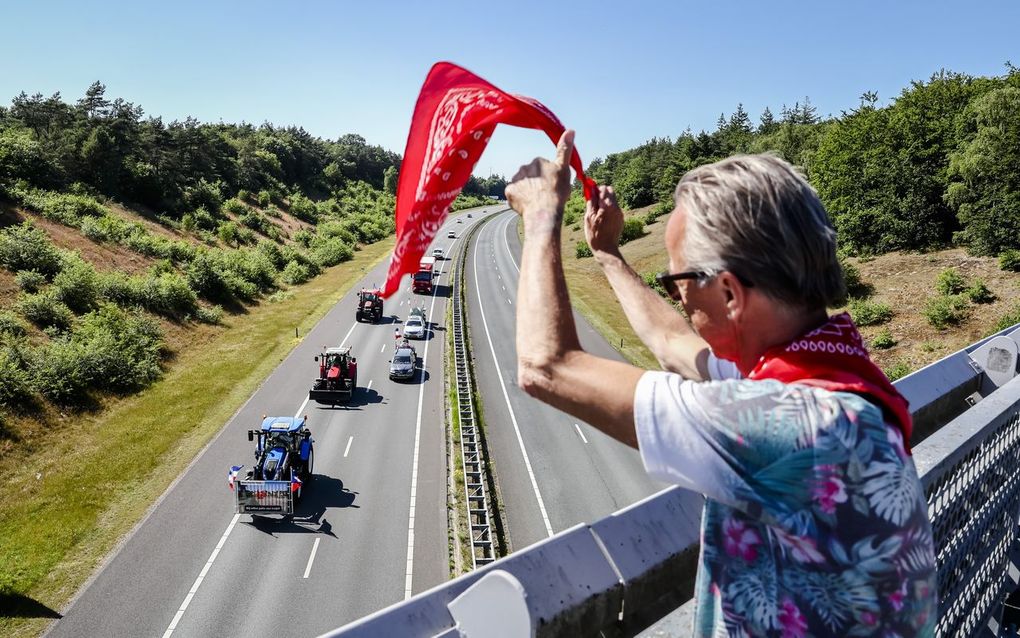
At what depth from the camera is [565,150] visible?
2549 mm

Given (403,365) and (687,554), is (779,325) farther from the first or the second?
(403,365)

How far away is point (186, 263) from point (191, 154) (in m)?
33.8

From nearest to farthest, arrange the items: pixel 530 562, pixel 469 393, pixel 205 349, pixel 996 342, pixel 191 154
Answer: pixel 530 562 < pixel 996 342 < pixel 469 393 < pixel 205 349 < pixel 191 154

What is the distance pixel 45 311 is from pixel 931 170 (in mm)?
56675

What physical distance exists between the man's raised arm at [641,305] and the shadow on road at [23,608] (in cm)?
1971

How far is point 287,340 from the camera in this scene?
41.7m

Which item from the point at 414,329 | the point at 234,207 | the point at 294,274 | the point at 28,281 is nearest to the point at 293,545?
the point at 414,329

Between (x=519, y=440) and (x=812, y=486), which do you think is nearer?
(x=812, y=486)

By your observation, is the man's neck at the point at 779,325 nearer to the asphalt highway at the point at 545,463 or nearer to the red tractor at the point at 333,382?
the asphalt highway at the point at 545,463

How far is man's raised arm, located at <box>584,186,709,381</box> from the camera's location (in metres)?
2.82

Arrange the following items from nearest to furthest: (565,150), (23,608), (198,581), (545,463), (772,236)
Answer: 1. (772,236)
2. (565,150)
3. (23,608)
4. (198,581)
5. (545,463)

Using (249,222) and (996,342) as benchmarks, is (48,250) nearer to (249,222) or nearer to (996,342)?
(249,222)

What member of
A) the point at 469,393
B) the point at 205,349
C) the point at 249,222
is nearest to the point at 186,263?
the point at 205,349

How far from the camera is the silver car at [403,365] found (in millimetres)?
35250
